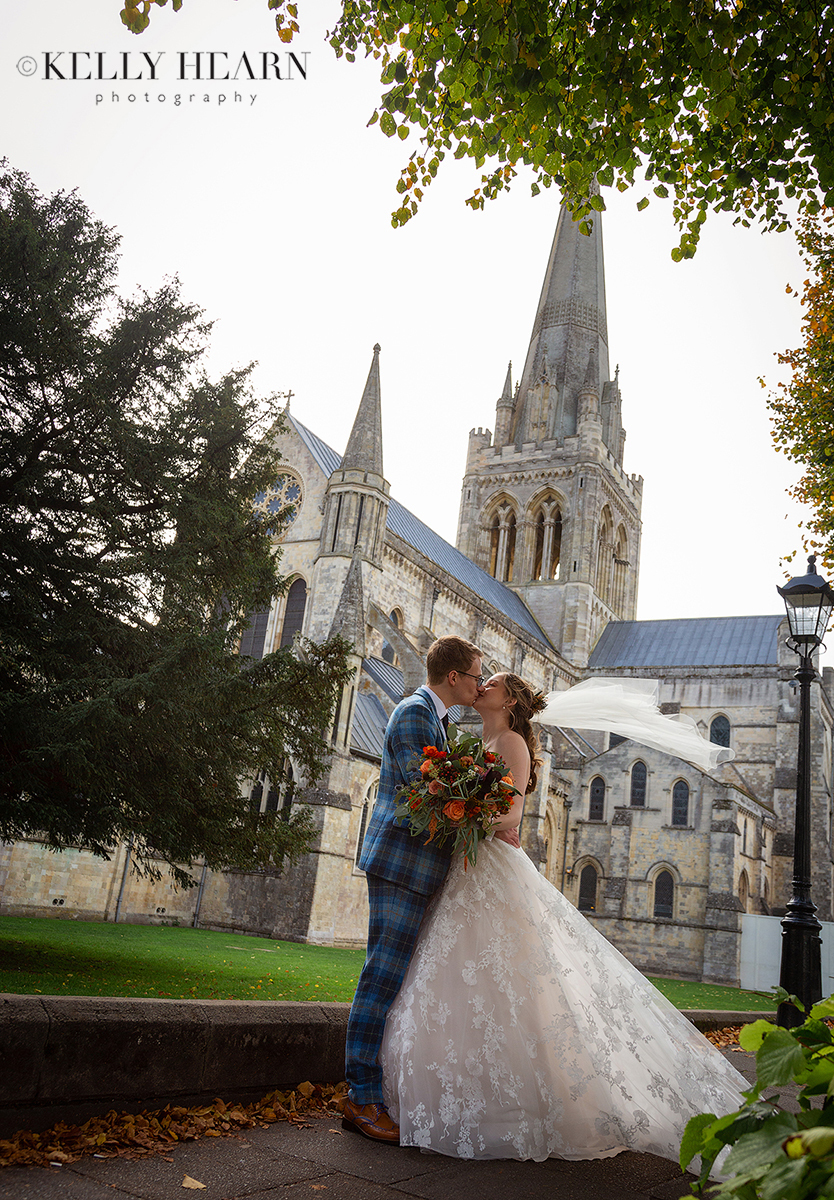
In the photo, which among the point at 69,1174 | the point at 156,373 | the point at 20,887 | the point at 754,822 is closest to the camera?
the point at 69,1174

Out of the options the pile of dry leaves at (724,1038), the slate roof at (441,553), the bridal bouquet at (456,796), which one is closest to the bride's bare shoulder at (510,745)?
the bridal bouquet at (456,796)

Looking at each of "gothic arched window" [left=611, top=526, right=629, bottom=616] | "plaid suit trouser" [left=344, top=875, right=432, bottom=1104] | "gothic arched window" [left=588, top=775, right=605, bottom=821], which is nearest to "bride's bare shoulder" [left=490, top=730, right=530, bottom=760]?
"plaid suit trouser" [left=344, top=875, right=432, bottom=1104]

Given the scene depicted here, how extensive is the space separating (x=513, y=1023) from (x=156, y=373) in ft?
31.1

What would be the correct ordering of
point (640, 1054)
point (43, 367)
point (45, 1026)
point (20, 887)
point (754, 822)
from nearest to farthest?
point (45, 1026)
point (640, 1054)
point (43, 367)
point (20, 887)
point (754, 822)

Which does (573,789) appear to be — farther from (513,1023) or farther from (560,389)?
(513,1023)

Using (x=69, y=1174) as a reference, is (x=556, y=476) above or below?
above

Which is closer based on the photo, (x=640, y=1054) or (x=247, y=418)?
(x=640, y=1054)

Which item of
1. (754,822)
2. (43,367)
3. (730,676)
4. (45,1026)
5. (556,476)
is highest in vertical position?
(556,476)

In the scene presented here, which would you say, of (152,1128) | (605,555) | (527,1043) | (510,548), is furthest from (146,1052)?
(605,555)

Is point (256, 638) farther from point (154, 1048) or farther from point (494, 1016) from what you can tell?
point (494, 1016)

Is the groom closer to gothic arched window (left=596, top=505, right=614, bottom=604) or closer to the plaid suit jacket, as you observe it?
the plaid suit jacket

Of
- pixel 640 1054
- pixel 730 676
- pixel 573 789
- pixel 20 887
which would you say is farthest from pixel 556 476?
pixel 640 1054

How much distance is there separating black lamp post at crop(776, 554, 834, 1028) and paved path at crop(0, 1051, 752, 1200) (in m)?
5.44

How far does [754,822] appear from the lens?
3112 centimetres
